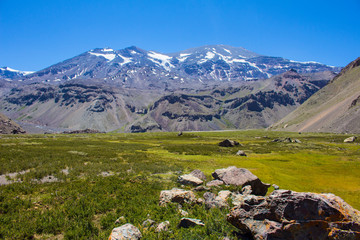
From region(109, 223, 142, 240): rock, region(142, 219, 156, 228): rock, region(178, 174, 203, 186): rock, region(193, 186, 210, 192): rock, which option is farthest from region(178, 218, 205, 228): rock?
region(178, 174, 203, 186): rock

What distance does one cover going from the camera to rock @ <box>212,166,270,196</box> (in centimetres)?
1784

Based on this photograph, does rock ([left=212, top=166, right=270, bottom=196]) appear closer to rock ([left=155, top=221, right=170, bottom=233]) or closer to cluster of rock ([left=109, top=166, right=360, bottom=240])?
cluster of rock ([left=109, top=166, right=360, bottom=240])

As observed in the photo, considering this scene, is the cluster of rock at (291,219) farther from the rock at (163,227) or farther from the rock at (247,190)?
the rock at (247,190)

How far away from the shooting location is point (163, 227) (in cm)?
1010

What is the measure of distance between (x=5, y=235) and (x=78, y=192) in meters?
6.00

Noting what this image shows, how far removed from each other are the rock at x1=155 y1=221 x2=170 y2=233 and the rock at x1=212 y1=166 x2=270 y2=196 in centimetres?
990

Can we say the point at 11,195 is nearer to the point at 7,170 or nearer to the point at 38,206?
the point at 38,206

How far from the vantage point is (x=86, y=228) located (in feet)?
34.0

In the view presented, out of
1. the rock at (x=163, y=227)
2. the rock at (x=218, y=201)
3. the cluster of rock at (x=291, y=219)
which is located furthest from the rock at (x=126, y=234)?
the rock at (x=218, y=201)

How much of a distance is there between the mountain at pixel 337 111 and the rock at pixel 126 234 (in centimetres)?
16147

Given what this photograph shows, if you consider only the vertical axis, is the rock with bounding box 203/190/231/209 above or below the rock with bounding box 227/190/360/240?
below

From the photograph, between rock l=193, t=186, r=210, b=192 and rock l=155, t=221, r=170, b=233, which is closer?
rock l=155, t=221, r=170, b=233

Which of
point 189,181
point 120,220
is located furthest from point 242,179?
point 120,220

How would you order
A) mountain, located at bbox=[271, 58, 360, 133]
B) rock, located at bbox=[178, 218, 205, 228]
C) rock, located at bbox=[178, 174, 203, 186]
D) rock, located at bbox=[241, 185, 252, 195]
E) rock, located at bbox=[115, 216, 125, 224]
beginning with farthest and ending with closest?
mountain, located at bbox=[271, 58, 360, 133] → rock, located at bbox=[178, 174, 203, 186] → rock, located at bbox=[241, 185, 252, 195] → rock, located at bbox=[115, 216, 125, 224] → rock, located at bbox=[178, 218, 205, 228]
